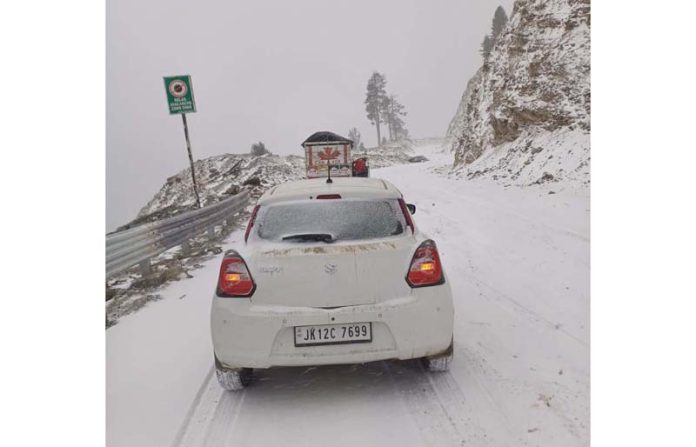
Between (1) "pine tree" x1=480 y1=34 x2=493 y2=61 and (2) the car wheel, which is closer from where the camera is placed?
(2) the car wheel

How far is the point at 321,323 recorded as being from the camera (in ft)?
8.90

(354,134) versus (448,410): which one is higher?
(354,134)

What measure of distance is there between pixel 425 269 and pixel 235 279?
1223 mm

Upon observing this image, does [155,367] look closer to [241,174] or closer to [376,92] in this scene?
[376,92]

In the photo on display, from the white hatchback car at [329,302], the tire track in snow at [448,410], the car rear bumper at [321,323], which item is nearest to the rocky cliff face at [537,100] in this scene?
the white hatchback car at [329,302]

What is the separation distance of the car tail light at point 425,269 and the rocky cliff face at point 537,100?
6.79 feet

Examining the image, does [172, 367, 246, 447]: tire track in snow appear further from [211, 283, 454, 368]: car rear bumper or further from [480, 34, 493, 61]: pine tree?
[480, 34, 493, 61]: pine tree

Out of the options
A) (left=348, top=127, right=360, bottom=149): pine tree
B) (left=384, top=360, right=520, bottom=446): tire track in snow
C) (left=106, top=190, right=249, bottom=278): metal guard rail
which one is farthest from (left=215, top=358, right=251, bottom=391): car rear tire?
(left=348, top=127, right=360, bottom=149): pine tree

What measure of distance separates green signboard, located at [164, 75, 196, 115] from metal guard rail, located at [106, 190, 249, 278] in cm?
165

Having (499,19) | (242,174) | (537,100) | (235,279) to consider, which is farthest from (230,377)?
(242,174)

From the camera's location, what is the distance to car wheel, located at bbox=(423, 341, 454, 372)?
9.79 feet
